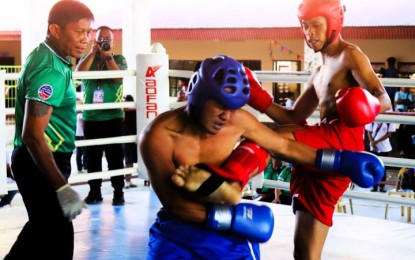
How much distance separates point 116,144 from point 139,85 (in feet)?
1.55

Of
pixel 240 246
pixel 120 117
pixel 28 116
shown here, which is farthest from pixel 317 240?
pixel 120 117

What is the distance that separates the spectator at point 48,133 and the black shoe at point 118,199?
2.34 m

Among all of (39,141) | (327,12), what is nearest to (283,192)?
(327,12)

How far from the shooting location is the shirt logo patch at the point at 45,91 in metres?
2.80

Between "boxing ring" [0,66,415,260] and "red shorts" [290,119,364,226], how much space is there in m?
0.97

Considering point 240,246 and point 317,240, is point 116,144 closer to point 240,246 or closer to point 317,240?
point 317,240

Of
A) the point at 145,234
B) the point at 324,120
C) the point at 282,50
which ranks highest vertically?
the point at 282,50

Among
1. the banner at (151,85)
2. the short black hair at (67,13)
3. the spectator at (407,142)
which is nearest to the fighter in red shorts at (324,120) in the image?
the short black hair at (67,13)

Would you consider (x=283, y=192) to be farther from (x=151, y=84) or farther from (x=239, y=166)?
(x=239, y=166)

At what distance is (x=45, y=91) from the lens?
281 centimetres

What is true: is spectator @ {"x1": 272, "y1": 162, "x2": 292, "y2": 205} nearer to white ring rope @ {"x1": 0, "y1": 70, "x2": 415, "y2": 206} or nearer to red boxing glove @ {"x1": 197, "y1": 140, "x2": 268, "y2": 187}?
white ring rope @ {"x1": 0, "y1": 70, "x2": 415, "y2": 206}

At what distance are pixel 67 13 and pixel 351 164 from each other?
4.04 ft

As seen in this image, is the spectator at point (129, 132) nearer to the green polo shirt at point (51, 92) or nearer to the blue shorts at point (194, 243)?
the green polo shirt at point (51, 92)

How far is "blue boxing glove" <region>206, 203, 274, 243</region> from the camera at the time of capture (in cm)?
229
